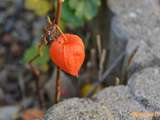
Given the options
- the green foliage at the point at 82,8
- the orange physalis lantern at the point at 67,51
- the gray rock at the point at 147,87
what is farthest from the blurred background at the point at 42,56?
the orange physalis lantern at the point at 67,51

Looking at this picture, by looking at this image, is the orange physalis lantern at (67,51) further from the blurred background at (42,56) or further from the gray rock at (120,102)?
the blurred background at (42,56)

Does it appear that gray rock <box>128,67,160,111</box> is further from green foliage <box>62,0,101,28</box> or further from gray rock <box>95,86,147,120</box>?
green foliage <box>62,0,101,28</box>

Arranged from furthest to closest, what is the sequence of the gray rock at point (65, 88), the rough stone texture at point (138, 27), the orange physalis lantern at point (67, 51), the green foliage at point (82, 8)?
the gray rock at point (65, 88) < the green foliage at point (82, 8) < the rough stone texture at point (138, 27) < the orange physalis lantern at point (67, 51)

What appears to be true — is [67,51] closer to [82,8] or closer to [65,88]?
[82,8]

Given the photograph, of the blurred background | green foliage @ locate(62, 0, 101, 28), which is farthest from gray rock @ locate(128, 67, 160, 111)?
green foliage @ locate(62, 0, 101, 28)

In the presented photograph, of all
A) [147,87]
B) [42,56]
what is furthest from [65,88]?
[147,87]

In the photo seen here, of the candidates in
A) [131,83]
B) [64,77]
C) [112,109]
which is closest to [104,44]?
[64,77]

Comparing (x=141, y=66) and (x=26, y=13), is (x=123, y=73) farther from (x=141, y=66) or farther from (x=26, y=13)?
(x=26, y=13)
